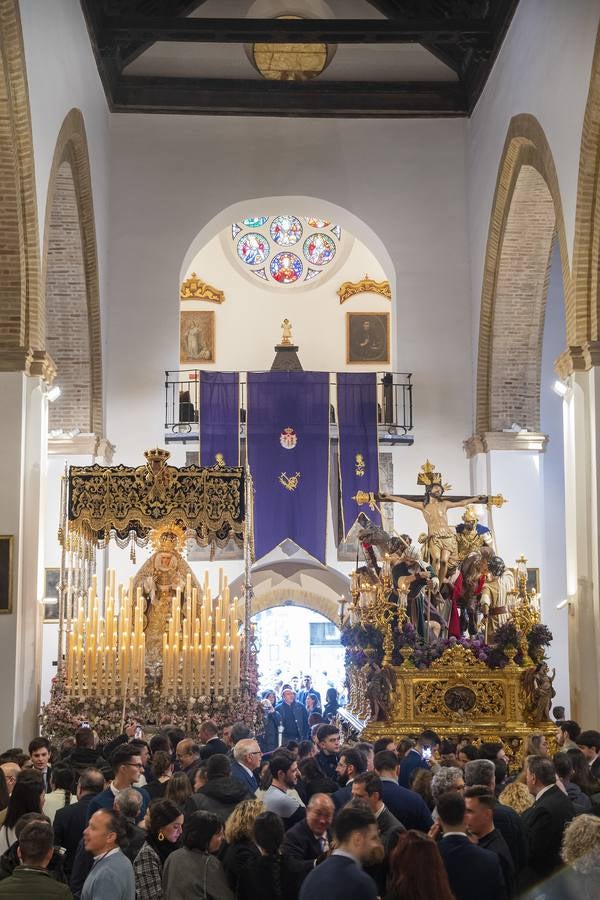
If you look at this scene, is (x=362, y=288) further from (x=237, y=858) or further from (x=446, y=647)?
(x=237, y=858)

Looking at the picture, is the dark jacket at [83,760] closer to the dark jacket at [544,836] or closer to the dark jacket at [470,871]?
the dark jacket at [544,836]

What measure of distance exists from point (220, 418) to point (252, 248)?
26.0ft

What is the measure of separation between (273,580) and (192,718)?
12.3m

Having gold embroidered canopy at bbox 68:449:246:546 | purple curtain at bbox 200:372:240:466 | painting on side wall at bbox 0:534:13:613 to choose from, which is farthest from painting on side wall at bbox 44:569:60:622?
painting on side wall at bbox 0:534:13:613

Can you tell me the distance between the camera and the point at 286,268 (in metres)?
27.6

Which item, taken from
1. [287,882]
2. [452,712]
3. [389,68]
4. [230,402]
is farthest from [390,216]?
[287,882]

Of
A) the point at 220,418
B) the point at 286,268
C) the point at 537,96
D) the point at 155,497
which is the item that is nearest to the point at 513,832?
the point at 155,497

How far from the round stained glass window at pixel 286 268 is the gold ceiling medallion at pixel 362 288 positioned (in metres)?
1.03

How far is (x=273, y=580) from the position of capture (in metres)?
26.4

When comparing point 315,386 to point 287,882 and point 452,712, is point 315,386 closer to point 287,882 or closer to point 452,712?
point 452,712

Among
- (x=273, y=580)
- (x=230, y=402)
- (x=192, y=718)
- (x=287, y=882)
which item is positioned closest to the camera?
(x=287, y=882)

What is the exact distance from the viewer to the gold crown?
16.1m

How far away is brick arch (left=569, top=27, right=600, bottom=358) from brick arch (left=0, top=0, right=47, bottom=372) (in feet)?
19.8

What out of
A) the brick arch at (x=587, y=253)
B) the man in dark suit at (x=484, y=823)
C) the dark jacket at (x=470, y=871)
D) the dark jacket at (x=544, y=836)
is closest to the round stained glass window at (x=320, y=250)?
the brick arch at (x=587, y=253)
